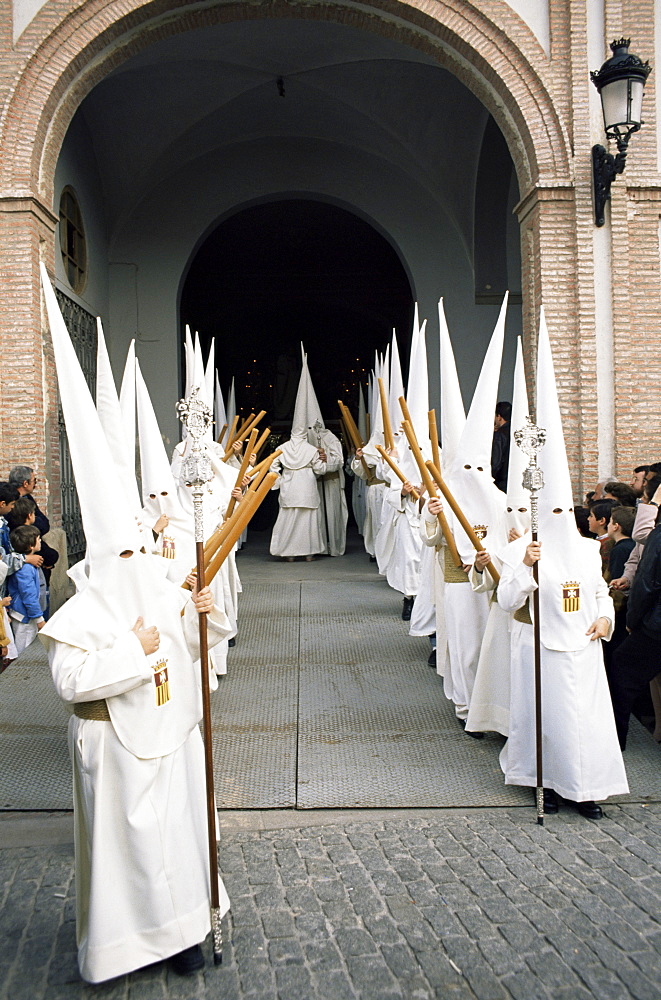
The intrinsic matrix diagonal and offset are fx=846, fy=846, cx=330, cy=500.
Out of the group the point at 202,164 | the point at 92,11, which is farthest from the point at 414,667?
the point at 202,164

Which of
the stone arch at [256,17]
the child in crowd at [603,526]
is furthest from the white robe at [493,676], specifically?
the stone arch at [256,17]

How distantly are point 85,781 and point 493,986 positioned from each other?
58.8 inches

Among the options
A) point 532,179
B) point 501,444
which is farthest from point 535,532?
point 532,179

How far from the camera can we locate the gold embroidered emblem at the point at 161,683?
9.52 feet

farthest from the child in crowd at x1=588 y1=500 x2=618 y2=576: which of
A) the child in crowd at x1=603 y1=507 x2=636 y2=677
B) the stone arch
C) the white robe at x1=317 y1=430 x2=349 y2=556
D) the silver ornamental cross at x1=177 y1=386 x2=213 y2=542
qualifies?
the white robe at x1=317 y1=430 x2=349 y2=556

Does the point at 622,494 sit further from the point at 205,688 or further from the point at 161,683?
the point at 161,683

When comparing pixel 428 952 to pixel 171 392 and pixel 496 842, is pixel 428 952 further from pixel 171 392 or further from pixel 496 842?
pixel 171 392

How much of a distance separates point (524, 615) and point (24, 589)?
386 centimetres

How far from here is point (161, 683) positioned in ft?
9.57

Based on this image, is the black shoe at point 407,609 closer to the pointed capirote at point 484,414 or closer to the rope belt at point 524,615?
the pointed capirote at point 484,414

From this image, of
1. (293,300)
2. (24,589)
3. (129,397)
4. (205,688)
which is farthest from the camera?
(293,300)

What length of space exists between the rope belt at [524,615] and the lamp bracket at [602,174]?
5.39 meters

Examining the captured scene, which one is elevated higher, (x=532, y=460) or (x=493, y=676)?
(x=532, y=460)

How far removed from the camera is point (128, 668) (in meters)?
2.76
